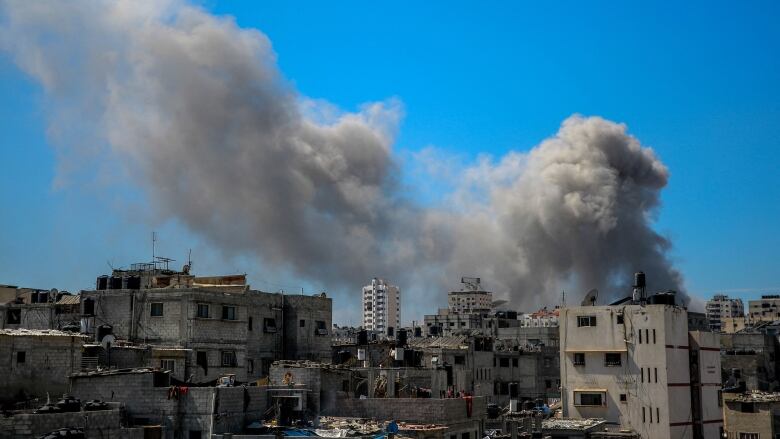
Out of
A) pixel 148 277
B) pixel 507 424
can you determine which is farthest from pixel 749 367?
pixel 148 277

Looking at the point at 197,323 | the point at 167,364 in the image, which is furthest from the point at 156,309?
the point at 167,364

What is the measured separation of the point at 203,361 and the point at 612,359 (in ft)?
83.2

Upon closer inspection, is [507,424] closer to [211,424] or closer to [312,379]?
[312,379]

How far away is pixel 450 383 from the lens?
189ft

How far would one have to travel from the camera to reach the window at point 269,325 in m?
57.3

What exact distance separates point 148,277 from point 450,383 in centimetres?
2146

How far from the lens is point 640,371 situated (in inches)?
2195

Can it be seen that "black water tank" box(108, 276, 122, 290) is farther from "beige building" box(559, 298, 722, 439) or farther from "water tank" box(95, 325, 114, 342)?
"beige building" box(559, 298, 722, 439)

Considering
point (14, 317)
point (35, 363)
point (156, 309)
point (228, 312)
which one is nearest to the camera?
point (35, 363)

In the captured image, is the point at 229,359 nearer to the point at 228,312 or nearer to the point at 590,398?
the point at 228,312

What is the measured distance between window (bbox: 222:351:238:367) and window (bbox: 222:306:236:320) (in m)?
2.04

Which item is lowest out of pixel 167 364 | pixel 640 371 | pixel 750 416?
pixel 750 416

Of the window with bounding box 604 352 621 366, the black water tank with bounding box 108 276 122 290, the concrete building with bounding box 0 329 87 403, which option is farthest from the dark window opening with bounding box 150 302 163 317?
the window with bounding box 604 352 621 366

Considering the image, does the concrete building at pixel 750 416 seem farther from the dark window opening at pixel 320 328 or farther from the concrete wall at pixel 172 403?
the concrete wall at pixel 172 403
